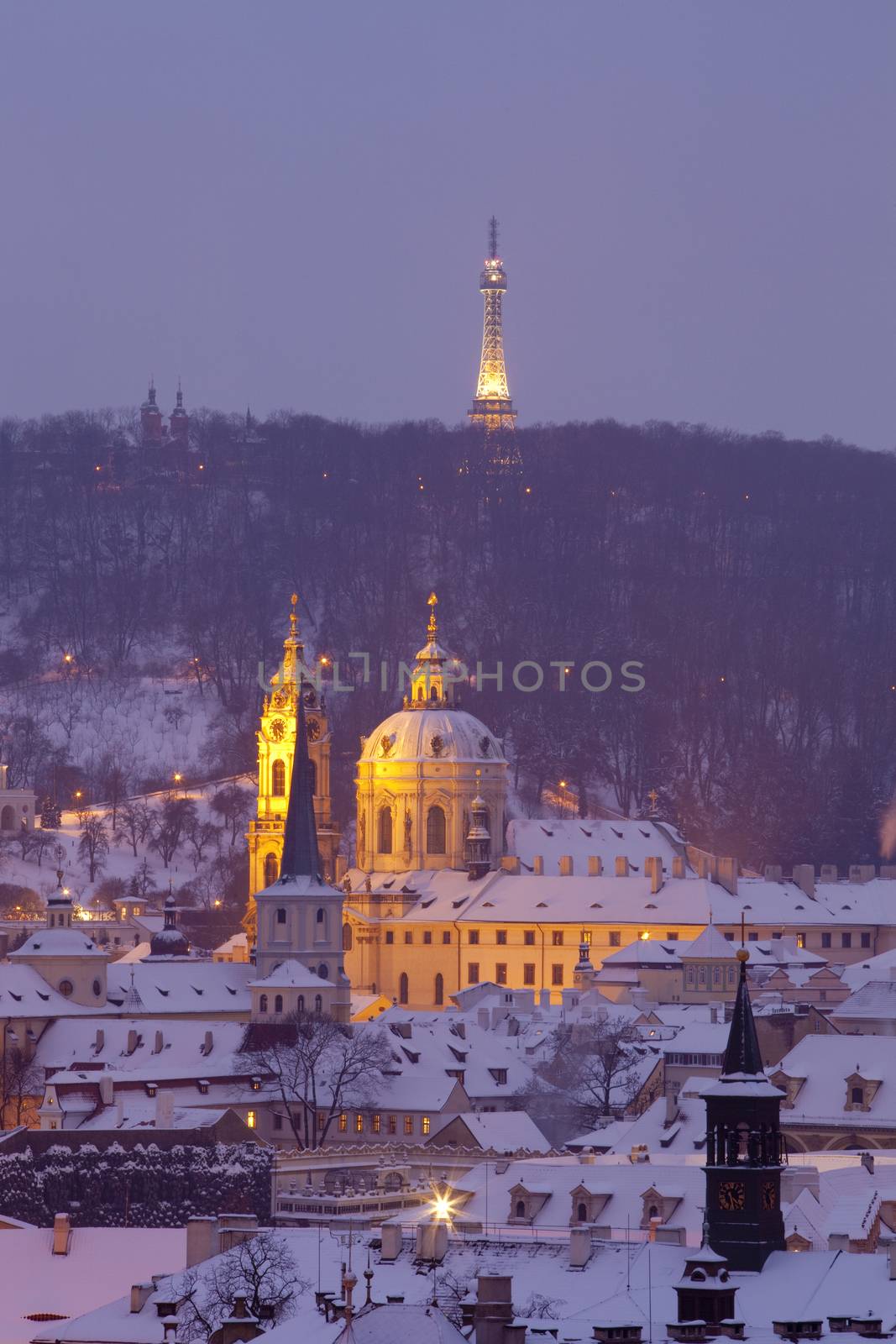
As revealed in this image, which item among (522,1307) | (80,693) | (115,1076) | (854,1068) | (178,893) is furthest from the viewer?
(80,693)

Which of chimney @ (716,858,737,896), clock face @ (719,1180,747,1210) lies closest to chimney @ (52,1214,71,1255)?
clock face @ (719,1180,747,1210)

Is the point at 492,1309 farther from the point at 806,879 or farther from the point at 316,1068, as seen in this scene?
the point at 806,879

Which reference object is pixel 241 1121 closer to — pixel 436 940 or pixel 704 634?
pixel 436 940

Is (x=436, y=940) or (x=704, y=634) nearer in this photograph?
(x=436, y=940)

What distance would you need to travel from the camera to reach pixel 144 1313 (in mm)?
67062

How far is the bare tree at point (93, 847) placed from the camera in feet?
557

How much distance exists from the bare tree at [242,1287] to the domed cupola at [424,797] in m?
93.8

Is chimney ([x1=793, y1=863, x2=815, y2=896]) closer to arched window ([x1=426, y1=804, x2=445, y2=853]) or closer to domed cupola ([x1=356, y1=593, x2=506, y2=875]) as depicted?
domed cupola ([x1=356, y1=593, x2=506, y2=875])

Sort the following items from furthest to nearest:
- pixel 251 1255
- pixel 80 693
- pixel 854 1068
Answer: pixel 80 693 < pixel 854 1068 < pixel 251 1255

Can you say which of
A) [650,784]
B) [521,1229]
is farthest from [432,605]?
[521,1229]

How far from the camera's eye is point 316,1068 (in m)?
118

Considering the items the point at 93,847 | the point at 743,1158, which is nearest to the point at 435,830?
the point at 93,847

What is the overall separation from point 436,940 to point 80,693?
40.7m

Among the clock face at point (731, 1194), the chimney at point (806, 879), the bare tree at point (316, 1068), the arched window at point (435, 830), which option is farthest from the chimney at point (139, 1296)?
the arched window at point (435, 830)
